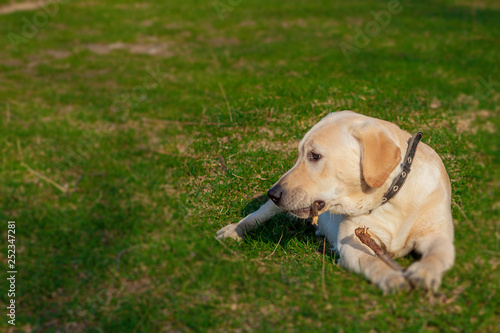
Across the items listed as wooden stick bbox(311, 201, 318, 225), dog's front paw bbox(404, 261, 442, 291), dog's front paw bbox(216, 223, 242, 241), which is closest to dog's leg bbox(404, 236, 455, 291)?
dog's front paw bbox(404, 261, 442, 291)

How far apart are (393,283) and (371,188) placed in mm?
792

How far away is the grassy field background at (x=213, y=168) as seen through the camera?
3.63 m

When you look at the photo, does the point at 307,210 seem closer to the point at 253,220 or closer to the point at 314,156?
the point at 314,156

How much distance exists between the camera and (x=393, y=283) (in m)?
3.31

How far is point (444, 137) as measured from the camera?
6047 millimetres

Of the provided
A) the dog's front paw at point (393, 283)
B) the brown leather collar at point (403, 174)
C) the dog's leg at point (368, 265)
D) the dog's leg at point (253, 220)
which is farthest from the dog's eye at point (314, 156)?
the dog's leg at point (253, 220)

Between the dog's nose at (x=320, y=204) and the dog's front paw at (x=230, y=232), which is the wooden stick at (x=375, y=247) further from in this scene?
the dog's front paw at (x=230, y=232)

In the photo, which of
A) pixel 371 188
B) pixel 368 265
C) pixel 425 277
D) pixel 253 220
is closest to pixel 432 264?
pixel 425 277

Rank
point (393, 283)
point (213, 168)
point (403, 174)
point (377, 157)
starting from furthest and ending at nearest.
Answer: point (213, 168)
point (403, 174)
point (377, 157)
point (393, 283)

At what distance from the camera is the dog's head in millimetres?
3738

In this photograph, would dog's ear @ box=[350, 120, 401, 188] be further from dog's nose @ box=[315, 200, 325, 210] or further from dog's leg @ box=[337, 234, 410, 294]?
dog's leg @ box=[337, 234, 410, 294]

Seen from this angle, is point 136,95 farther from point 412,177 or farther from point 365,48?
point 412,177

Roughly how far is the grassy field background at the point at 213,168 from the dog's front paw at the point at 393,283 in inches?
2.2

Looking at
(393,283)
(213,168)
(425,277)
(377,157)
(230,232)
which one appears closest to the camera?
(425,277)
